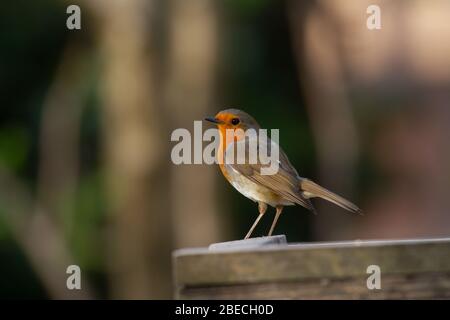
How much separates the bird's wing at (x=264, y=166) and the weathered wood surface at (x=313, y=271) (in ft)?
5.63

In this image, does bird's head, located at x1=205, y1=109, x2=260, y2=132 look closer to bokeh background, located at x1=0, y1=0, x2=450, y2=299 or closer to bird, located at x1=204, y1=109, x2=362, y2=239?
bird, located at x1=204, y1=109, x2=362, y2=239

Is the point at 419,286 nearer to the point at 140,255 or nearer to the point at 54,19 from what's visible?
the point at 140,255

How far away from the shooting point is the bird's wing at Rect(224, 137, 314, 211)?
4812 mm

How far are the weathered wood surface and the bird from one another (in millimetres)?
1733

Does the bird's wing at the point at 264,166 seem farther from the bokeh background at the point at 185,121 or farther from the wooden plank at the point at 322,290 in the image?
the bokeh background at the point at 185,121

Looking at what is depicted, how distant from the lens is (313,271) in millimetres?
3000

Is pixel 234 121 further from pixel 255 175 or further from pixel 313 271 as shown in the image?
pixel 313 271

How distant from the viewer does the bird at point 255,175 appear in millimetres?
4820

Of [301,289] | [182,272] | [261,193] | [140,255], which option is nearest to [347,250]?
[301,289]

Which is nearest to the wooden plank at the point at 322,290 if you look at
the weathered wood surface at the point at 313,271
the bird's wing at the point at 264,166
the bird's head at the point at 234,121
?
the weathered wood surface at the point at 313,271

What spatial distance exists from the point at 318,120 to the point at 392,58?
184cm

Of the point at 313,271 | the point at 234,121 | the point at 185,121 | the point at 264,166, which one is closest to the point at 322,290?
the point at 313,271

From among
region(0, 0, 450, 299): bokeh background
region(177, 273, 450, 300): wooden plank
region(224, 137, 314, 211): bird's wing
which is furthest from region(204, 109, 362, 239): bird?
region(0, 0, 450, 299): bokeh background

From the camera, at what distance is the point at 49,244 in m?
10.8
